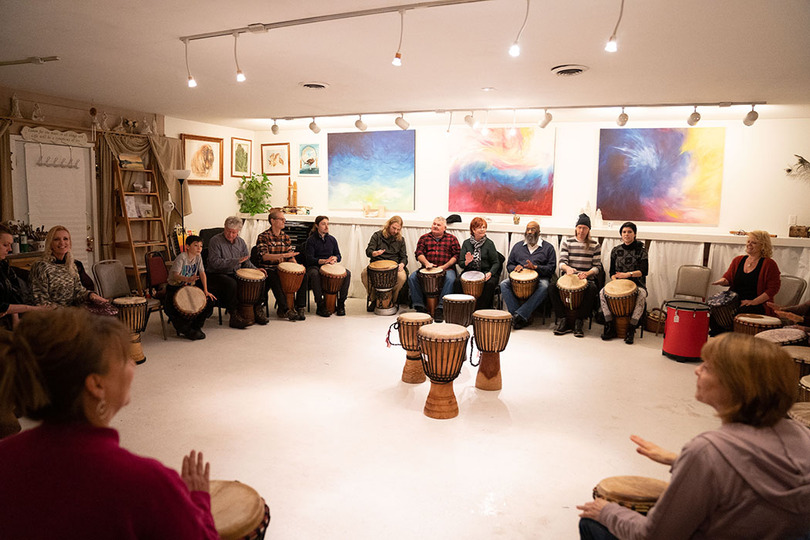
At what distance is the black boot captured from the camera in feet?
20.3

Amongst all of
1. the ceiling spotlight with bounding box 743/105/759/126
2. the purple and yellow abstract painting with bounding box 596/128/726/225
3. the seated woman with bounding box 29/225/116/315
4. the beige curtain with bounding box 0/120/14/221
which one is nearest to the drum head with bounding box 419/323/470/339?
the seated woman with bounding box 29/225/116/315

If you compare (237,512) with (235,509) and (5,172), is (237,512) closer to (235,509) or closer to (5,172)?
(235,509)

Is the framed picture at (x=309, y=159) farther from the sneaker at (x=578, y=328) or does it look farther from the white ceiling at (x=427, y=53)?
the sneaker at (x=578, y=328)

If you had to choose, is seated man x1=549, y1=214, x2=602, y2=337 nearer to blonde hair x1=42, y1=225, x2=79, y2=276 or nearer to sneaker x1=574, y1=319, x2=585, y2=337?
sneaker x1=574, y1=319, x2=585, y2=337

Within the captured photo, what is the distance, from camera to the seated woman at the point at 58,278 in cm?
457

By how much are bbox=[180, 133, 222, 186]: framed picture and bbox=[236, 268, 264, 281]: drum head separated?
306cm

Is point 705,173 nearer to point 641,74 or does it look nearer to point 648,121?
point 648,121

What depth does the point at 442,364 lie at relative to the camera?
3.88m

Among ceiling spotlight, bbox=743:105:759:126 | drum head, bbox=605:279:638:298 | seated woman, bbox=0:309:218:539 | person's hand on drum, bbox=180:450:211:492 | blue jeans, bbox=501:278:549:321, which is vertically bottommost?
blue jeans, bbox=501:278:549:321

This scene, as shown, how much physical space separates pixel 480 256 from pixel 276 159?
15.1 ft

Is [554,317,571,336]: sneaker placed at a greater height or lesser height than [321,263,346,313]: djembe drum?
lesser

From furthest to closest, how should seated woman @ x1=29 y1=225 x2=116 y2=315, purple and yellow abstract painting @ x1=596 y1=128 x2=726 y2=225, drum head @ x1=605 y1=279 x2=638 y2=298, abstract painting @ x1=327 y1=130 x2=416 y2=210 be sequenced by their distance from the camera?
abstract painting @ x1=327 y1=130 x2=416 y2=210
purple and yellow abstract painting @ x1=596 y1=128 x2=726 y2=225
drum head @ x1=605 y1=279 x2=638 y2=298
seated woman @ x1=29 y1=225 x2=116 y2=315

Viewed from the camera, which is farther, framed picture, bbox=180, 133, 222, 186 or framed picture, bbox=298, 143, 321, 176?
framed picture, bbox=298, 143, 321, 176

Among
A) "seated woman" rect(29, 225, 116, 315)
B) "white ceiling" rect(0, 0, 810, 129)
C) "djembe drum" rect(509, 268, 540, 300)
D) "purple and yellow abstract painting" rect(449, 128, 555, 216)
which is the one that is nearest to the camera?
"white ceiling" rect(0, 0, 810, 129)
